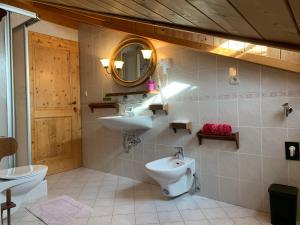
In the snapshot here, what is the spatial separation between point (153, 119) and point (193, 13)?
2056mm

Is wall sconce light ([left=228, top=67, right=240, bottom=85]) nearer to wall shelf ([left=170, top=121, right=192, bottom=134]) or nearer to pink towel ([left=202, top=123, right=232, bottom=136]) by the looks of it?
pink towel ([left=202, top=123, right=232, bottom=136])

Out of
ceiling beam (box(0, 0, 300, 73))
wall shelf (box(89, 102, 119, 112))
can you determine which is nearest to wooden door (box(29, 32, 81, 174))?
wall shelf (box(89, 102, 119, 112))

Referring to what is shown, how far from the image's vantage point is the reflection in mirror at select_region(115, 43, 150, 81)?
3156 mm

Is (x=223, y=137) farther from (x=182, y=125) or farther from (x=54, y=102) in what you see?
(x=54, y=102)

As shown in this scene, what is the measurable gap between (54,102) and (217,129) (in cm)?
256

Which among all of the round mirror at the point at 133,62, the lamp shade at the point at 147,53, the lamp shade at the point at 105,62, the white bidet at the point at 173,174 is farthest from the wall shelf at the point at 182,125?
the lamp shade at the point at 105,62

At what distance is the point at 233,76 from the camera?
2375 millimetres

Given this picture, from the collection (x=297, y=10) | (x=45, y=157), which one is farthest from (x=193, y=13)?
(x=45, y=157)

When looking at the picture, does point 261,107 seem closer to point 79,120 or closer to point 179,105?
point 179,105

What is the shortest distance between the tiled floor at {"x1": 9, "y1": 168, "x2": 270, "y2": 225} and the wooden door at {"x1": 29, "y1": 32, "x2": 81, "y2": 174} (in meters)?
→ 0.59

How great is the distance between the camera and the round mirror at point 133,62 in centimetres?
303

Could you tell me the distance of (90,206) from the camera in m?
2.47

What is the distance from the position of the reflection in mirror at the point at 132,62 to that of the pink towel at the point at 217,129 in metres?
1.15

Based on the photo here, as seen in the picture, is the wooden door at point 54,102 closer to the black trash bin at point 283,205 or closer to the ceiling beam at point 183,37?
the ceiling beam at point 183,37
